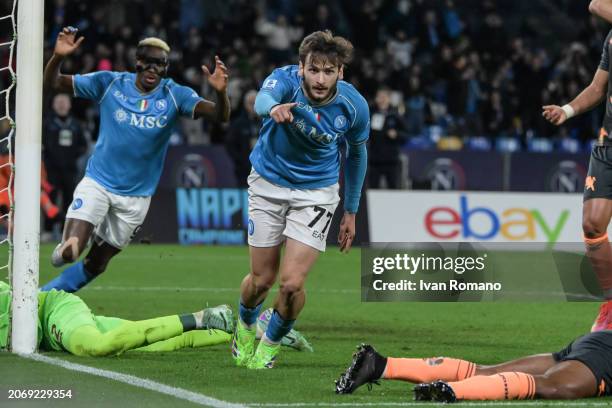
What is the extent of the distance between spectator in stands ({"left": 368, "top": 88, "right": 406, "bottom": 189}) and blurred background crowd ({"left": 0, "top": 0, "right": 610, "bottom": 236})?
22mm

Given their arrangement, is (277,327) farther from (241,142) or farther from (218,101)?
(241,142)

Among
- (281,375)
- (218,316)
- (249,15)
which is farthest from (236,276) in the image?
(249,15)

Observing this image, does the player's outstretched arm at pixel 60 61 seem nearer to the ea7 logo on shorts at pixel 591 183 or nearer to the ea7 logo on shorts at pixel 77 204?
the ea7 logo on shorts at pixel 77 204

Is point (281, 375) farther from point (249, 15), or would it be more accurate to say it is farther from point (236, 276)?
point (249, 15)

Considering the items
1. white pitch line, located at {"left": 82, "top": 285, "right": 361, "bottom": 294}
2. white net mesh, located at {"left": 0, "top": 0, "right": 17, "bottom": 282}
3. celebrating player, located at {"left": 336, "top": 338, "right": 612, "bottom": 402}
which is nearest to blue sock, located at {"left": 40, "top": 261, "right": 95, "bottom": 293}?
white net mesh, located at {"left": 0, "top": 0, "right": 17, "bottom": 282}

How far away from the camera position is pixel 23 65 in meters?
8.11

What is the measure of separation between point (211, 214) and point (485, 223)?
13.1 feet

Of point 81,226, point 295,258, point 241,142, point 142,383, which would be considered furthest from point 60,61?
point 241,142

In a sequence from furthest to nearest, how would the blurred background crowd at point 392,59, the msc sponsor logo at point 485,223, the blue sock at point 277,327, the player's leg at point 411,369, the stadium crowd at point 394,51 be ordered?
the stadium crowd at point 394,51, the blurred background crowd at point 392,59, the msc sponsor logo at point 485,223, the blue sock at point 277,327, the player's leg at point 411,369

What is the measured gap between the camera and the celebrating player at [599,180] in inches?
336

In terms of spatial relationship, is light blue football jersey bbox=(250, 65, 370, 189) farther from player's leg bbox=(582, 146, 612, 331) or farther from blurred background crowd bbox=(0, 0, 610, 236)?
blurred background crowd bbox=(0, 0, 610, 236)

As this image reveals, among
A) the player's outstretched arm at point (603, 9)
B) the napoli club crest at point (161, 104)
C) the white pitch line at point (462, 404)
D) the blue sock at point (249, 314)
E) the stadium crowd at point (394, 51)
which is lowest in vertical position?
the white pitch line at point (462, 404)

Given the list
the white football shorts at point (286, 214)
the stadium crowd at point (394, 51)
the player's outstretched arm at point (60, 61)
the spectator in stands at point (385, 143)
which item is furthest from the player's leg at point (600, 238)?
the stadium crowd at point (394, 51)

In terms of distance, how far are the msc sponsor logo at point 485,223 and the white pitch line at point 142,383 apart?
10.9 m
